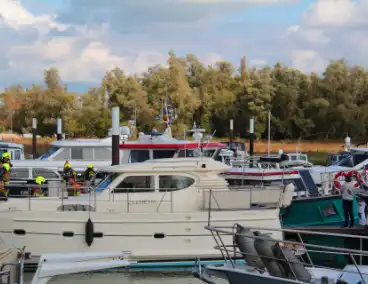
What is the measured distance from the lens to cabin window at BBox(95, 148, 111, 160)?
25219mm

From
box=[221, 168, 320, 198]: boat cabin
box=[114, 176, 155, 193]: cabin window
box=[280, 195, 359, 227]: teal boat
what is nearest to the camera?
box=[114, 176, 155, 193]: cabin window

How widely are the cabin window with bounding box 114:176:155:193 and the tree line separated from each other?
43.9 m

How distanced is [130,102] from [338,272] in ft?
169

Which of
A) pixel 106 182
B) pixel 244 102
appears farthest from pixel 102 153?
pixel 244 102

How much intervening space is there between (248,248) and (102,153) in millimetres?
15475

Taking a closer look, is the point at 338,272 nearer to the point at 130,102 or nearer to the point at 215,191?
the point at 215,191

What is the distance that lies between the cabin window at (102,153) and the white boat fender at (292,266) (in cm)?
1587

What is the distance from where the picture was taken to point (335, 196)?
1741cm

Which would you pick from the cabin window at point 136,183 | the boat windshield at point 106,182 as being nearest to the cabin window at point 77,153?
the boat windshield at point 106,182

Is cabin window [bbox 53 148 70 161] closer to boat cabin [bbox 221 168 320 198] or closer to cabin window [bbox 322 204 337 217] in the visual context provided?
boat cabin [bbox 221 168 320 198]

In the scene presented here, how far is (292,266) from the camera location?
32.3ft

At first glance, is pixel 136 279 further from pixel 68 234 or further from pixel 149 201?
pixel 68 234

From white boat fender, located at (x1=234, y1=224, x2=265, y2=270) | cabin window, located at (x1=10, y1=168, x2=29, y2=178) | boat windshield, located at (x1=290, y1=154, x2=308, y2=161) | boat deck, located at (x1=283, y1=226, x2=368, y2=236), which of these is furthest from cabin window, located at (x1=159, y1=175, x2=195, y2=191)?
boat windshield, located at (x1=290, y1=154, x2=308, y2=161)

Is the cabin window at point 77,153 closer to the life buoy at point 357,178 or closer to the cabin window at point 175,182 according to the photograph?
the life buoy at point 357,178
